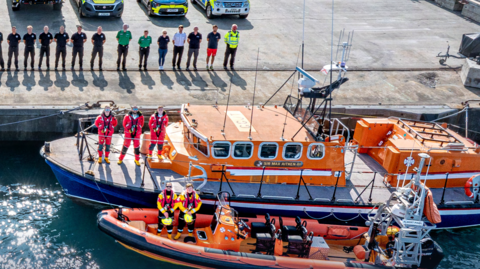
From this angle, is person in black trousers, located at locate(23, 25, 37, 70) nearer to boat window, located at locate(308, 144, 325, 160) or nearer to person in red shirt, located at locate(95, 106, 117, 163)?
person in red shirt, located at locate(95, 106, 117, 163)

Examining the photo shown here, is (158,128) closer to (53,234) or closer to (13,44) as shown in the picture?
(53,234)

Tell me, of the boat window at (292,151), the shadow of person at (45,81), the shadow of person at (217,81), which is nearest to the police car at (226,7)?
the shadow of person at (217,81)

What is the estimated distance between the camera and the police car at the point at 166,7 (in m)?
22.8

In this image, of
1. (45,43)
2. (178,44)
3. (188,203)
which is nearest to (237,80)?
(178,44)

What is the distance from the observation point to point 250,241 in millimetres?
12320

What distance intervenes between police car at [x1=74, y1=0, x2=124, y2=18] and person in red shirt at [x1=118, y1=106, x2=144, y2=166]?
33.5 feet

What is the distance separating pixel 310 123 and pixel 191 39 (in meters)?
7.12

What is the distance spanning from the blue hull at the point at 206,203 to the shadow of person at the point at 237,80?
6.28 m

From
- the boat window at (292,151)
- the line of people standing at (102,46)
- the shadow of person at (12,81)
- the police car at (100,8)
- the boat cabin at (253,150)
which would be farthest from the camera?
the police car at (100,8)

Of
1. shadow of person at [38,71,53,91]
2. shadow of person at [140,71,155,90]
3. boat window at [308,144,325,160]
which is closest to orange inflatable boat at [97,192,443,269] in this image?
boat window at [308,144,325,160]

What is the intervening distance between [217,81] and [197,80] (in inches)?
26.7

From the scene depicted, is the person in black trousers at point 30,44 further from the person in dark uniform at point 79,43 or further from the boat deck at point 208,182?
the boat deck at point 208,182

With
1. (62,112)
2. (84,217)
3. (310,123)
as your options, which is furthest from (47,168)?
(310,123)

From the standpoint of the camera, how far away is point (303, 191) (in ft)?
43.9
